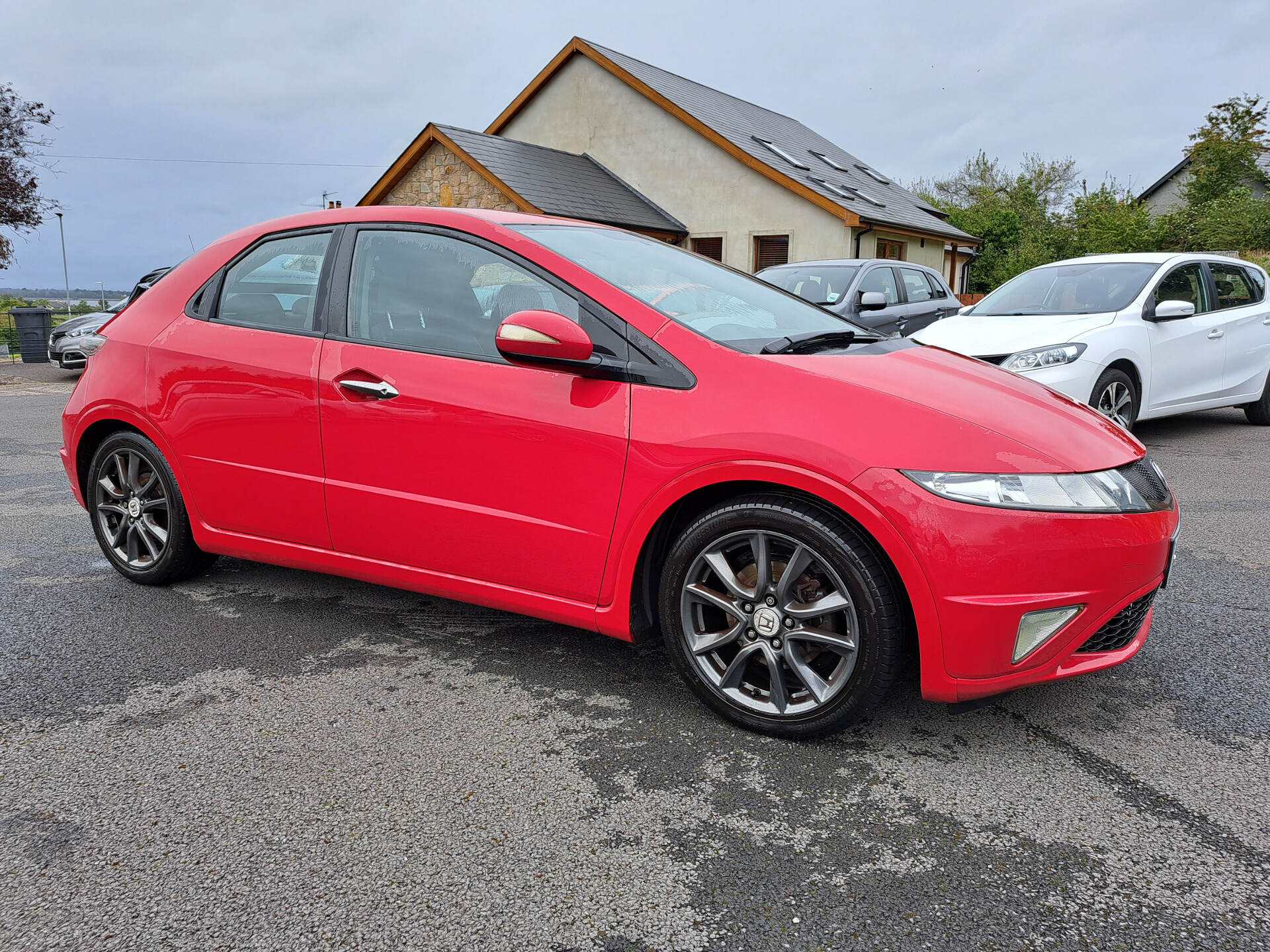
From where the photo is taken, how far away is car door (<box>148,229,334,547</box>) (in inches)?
137

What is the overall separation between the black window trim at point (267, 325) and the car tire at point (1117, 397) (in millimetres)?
5550

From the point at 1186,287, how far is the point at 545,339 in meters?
7.13

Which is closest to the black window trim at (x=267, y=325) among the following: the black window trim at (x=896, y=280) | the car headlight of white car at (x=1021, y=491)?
the car headlight of white car at (x=1021, y=491)

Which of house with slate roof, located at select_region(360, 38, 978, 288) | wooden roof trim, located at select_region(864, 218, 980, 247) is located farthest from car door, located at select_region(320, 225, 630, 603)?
wooden roof trim, located at select_region(864, 218, 980, 247)

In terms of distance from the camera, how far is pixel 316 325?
3.48 meters

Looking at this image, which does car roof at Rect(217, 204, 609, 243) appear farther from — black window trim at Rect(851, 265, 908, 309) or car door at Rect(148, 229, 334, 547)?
black window trim at Rect(851, 265, 908, 309)

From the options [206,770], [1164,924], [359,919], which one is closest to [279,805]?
[206,770]

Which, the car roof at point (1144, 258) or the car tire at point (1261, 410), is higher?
the car roof at point (1144, 258)

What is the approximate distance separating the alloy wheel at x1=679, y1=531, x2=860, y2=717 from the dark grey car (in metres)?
7.55

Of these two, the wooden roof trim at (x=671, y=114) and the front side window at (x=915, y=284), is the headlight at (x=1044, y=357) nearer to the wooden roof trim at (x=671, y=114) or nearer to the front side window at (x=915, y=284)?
the front side window at (x=915, y=284)

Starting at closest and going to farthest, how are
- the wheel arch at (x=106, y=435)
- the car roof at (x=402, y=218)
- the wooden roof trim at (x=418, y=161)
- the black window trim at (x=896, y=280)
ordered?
the car roof at (x=402, y=218), the wheel arch at (x=106, y=435), the black window trim at (x=896, y=280), the wooden roof trim at (x=418, y=161)

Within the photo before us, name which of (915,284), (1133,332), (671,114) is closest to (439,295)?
(1133,332)

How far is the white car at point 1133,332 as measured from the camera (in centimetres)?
693

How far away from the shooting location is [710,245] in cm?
2302
